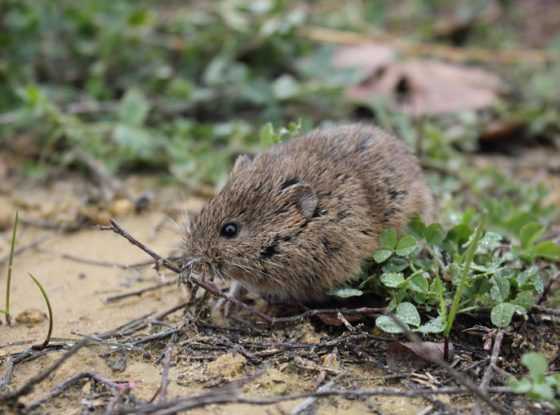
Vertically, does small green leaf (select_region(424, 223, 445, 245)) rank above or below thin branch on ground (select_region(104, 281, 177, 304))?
above

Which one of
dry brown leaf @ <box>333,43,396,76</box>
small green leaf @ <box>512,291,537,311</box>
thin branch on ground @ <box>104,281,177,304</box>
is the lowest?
thin branch on ground @ <box>104,281,177,304</box>

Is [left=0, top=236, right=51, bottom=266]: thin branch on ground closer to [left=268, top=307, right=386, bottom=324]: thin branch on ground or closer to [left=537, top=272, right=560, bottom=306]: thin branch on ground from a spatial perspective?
[left=268, top=307, right=386, bottom=324]: thin branch on ground

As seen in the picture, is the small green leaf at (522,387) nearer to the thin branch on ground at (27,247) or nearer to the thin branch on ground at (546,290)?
the thin branch on ground at (546,290)

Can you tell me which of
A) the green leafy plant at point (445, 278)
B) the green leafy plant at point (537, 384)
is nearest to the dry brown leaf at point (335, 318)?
the green leafy plant at point (445, 278)

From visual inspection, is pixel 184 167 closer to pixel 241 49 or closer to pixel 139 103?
pixel 139 103

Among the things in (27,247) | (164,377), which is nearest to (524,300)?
(164,377)

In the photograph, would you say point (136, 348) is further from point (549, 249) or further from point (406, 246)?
point (549, 249)

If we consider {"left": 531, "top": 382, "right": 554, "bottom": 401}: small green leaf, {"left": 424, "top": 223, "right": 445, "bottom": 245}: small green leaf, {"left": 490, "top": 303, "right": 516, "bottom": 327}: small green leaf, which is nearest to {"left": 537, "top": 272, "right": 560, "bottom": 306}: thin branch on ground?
{"left": 490, "top": 303, "right": 516, "bottom": 327}: small green leaf

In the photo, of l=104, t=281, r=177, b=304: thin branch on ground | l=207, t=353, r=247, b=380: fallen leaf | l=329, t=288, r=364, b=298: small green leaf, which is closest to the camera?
l=207, t=353, r=247, b=380: fallen leaf
